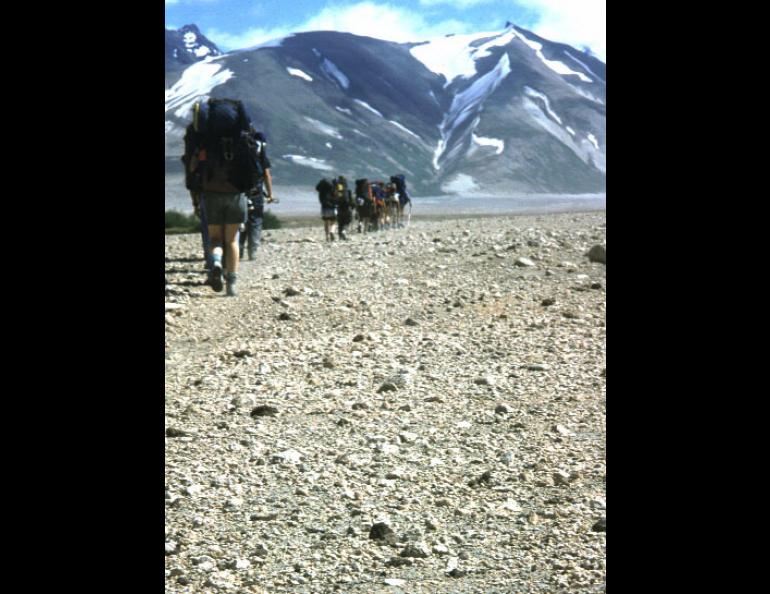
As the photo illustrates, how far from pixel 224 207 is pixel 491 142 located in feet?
549

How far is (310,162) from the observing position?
15575 cm

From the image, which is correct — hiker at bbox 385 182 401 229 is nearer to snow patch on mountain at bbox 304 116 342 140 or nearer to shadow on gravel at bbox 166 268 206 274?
shadow on gravel at bbox 166 268 206 274

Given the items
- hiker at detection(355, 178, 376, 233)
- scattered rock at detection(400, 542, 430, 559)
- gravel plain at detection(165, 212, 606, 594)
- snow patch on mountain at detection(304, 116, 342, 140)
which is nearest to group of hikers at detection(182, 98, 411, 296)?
gravel plain at detection(165, 212, 606, 594)

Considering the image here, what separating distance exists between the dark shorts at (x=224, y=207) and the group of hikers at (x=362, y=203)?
11065 mm

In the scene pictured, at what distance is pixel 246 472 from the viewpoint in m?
4.37

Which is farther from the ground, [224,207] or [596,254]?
[224,207]

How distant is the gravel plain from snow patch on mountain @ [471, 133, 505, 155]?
16166cm

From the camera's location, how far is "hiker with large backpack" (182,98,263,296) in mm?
9422

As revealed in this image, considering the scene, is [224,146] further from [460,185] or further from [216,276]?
[460,185]

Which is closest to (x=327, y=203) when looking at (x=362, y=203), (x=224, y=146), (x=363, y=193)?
(x=362, y=203)
